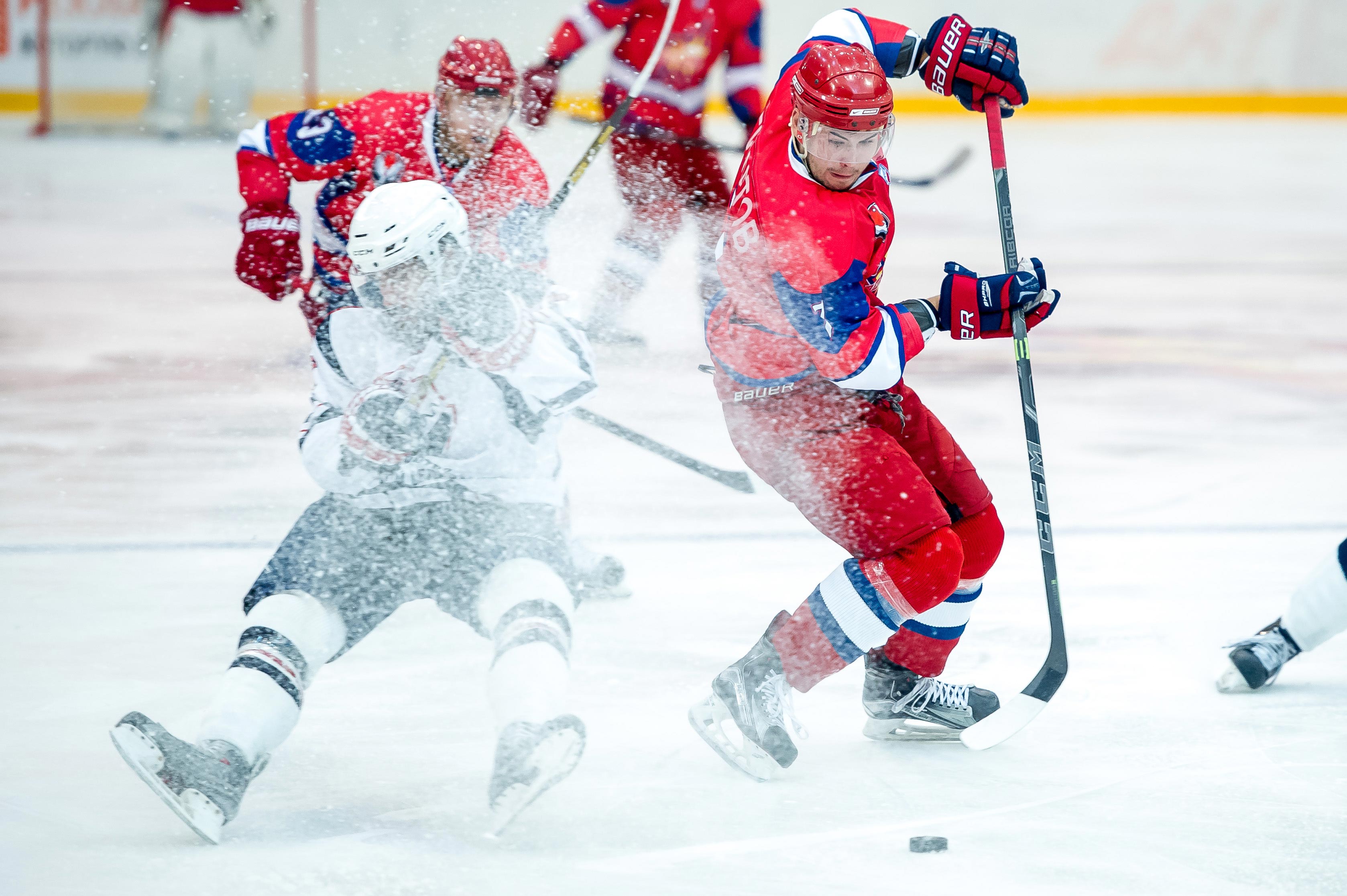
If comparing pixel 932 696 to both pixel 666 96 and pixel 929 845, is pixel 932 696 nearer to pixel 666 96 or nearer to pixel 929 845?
pixel 929 845

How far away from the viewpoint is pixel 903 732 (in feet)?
7.45

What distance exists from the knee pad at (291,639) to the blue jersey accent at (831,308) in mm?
711

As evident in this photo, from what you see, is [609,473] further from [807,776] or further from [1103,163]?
[1103,163]

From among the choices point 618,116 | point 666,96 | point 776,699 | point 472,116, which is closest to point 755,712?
point 776,699

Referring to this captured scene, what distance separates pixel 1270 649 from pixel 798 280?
1.06 meters

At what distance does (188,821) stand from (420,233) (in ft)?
2.58

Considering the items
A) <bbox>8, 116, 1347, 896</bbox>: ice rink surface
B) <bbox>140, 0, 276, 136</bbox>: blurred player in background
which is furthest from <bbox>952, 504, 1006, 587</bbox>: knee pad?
<bbox>140, 0, 276, 136</bbox>: blurred player in background

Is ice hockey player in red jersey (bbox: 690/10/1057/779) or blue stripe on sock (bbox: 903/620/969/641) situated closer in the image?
ice hockey player in red jersey (bbox: 690/10/1057/779)

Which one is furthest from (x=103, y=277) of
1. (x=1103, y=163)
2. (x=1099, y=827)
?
(x=1103, y=163)

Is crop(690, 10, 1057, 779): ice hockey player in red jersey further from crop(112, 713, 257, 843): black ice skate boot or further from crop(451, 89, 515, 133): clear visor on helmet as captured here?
crop(451, 89, 515, 133): clear visor on helmet

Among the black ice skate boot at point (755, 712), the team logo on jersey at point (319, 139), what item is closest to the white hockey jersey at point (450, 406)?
the black ice skate boot at point (755, 712)

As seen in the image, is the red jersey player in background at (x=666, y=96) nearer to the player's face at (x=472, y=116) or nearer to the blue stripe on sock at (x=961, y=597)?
the player's face at (x=472, y=116)

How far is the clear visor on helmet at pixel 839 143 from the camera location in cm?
198

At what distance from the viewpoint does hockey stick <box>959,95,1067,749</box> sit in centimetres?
219
